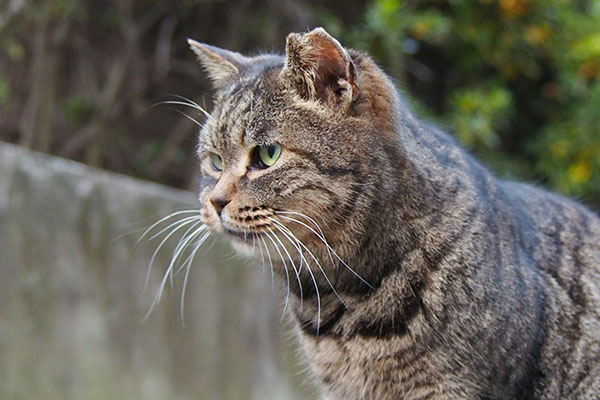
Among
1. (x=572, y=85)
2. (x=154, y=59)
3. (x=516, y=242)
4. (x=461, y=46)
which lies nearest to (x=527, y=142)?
(x=572, y=85)

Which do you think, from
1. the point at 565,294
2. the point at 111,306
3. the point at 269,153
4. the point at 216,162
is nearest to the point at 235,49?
the point at 111,306

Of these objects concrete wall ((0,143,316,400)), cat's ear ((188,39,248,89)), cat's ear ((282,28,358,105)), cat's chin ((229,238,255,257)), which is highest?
cat's ear ((282,28,358,105))

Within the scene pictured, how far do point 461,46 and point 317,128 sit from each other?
253 centimetres

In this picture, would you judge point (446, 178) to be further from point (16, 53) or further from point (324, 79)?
point (16, 53)

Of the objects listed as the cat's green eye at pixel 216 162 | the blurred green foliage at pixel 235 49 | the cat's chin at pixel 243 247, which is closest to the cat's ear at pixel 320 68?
the cat's green eye at pixel 216 162

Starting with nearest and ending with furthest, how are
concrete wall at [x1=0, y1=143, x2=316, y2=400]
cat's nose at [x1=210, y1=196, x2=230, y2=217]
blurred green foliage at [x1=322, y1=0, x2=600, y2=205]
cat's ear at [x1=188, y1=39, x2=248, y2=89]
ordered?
cat's nose at [x1=210, y1=196, x2=230, y2=217]
cat's ear at [x1=188, y1=39, x2=248, y2=89]
concrete wall at [x1=0, y1=143, x2=316, y2=400]
blurred green foliage at [x1=322, y1=0, x2=600, y2=205]

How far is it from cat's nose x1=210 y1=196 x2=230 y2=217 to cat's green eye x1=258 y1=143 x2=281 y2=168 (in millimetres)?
131

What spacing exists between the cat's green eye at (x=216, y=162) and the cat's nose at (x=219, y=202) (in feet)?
0.47

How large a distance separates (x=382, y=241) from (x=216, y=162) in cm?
51

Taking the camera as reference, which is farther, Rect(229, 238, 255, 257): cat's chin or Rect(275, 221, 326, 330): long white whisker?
Rect(229, 238, 255, 257): cat's chin

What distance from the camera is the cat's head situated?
1577mm

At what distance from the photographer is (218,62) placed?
195cm

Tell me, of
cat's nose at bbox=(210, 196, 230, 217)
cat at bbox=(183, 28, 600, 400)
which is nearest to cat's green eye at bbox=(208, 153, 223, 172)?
cat at bbox=(183, 28, 600, 400)

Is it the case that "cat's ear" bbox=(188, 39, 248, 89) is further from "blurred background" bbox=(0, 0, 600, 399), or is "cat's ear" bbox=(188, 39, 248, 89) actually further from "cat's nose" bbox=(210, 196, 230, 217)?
"blurred background" bbox=(0, 0, 600, 399)
